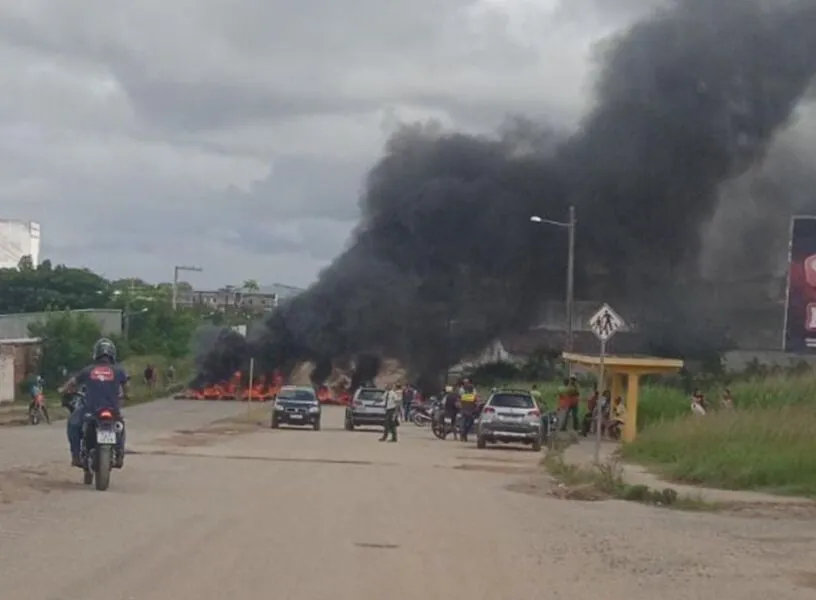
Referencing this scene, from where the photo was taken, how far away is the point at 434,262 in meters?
65.6

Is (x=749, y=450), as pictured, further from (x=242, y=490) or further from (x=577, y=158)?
(x=577, y=158)

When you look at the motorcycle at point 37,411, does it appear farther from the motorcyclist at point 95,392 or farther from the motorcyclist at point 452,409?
the motorcyclist at point 95,392

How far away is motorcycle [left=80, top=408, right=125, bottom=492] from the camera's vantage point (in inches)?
578

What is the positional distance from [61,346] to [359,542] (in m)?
53.2

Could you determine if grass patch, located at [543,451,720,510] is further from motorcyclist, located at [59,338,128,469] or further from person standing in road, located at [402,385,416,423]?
person standing in road, located at [402,385,416,423]

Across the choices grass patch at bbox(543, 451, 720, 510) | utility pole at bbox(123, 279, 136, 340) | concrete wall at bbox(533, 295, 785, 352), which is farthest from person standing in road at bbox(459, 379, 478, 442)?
utility pole at bbox(123, 279, 136, 340)

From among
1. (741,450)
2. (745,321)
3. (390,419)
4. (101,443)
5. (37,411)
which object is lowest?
(37,411)

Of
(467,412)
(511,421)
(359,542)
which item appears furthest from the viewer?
(467,412)

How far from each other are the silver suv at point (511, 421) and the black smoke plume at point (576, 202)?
30.7 meters

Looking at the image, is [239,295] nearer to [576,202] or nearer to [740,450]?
[576,202]

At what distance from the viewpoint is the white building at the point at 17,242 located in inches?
4557

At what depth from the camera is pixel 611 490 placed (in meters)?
18.0

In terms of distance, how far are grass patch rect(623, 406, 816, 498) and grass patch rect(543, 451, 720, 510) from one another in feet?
5.15

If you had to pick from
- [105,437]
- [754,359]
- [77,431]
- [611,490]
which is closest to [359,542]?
[105,437]
